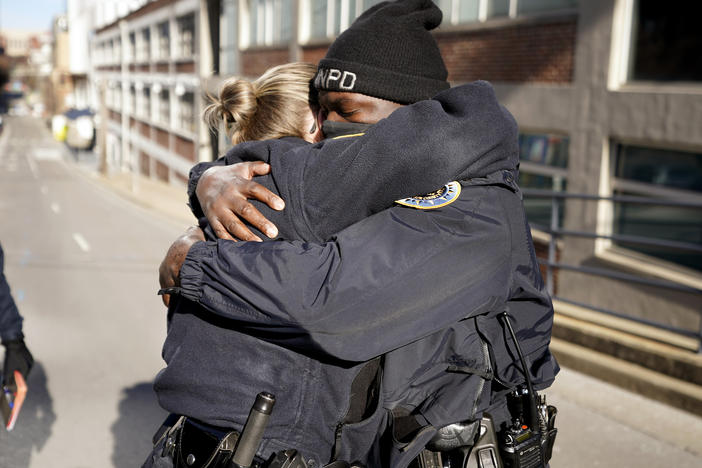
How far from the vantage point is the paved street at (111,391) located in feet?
14.1

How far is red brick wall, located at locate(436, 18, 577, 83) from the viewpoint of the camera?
9.23 metres

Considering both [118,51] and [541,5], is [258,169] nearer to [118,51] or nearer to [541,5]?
[541,5]

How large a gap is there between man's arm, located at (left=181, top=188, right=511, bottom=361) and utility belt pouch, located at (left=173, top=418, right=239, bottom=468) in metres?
0.32

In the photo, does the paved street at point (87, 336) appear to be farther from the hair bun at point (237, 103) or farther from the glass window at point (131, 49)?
the glass window at point (131, 49)

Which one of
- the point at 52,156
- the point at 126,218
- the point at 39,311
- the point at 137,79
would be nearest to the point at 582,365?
the point at 39,311

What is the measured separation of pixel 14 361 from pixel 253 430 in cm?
227

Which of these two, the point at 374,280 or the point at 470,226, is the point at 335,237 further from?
the point at 470,226

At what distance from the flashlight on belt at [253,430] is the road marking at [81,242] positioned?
13020 millimetres

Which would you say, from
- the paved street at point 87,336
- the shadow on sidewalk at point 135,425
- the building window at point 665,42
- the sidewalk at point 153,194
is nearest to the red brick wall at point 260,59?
the sidewalk at point 153,194

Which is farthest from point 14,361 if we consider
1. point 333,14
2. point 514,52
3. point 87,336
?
point 333,14

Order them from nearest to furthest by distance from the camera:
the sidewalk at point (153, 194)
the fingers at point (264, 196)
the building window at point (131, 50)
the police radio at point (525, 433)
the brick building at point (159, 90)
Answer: the fingers at point (264, 196) → the police radio at point (525, 433) → the sidewalk at point (153, 194) → the brick building at point (159, 90) → the building window at point (131, 50)

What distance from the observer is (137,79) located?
4100 cm

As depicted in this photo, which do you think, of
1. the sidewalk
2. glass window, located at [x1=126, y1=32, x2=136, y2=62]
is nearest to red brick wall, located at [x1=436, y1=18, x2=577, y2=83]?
the sidewalk

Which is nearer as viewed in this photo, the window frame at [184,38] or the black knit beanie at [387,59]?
the black knit beanie at [387,59]
